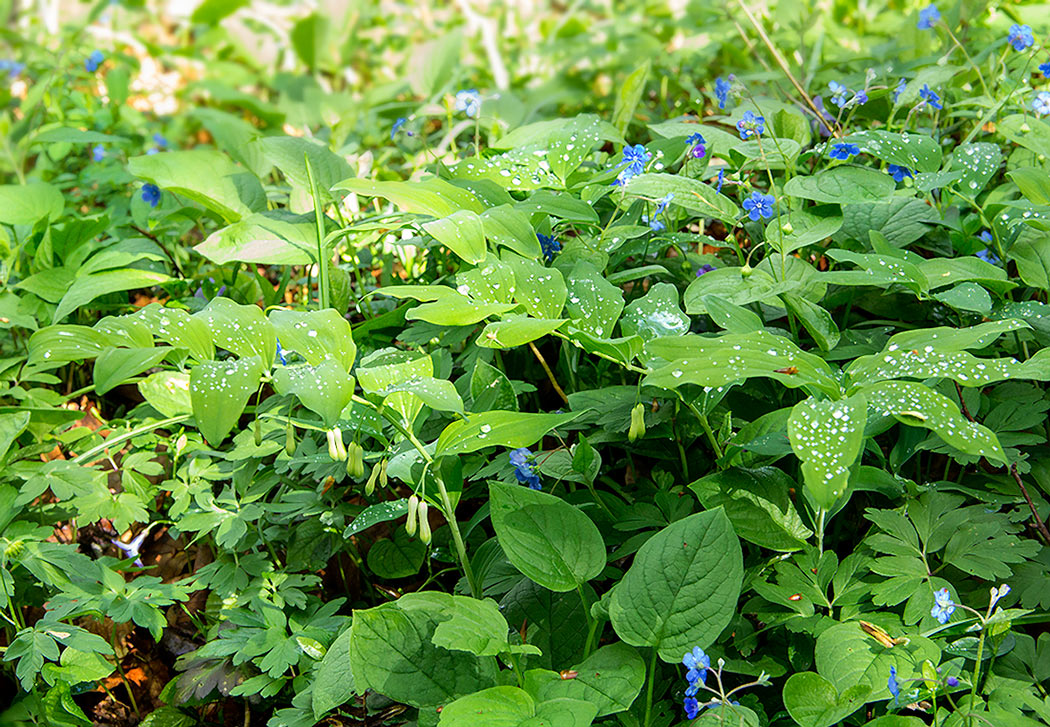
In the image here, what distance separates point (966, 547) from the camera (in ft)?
4.04

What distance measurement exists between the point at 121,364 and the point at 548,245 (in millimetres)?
838

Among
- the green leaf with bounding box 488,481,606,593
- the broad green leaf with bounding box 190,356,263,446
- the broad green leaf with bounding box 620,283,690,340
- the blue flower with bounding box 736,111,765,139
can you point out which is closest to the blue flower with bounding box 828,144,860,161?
the blue flower with bounding box 736,111,765,139

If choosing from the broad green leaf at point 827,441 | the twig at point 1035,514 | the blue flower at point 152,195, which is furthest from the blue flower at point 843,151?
the blue flower at point 152,195

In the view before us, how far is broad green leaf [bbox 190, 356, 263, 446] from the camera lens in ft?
3.43

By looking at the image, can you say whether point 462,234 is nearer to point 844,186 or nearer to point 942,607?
point 844,186

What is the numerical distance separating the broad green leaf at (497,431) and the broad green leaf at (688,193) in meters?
0.50

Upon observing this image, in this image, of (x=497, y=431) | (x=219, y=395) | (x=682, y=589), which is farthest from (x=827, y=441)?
(x=219, y=395)

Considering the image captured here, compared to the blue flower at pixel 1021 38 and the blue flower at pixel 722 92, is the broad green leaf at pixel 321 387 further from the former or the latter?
the blue flower at pixel 1021 38

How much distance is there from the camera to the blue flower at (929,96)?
177 cm

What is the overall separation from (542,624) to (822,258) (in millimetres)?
1124

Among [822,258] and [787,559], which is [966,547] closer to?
[787,559]

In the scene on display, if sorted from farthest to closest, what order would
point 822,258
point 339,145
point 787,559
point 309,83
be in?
point 309,83, point 339,145, point 822,258, point 787,559

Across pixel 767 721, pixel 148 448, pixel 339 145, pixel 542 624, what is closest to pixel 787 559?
pixel 767 721

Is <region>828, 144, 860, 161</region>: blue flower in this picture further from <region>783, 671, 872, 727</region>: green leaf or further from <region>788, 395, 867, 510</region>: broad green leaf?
<region>783, 671, 872, 727</region>: green leaf
